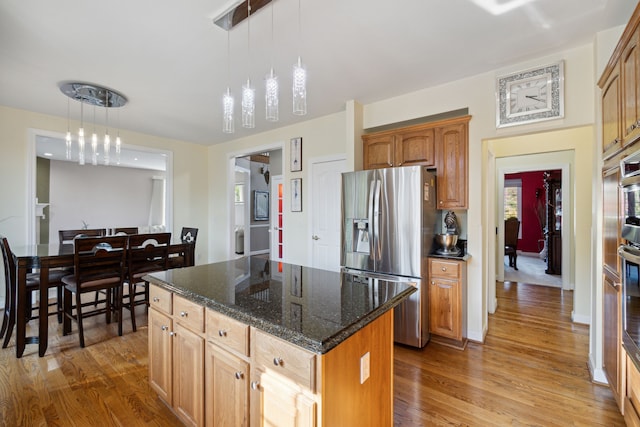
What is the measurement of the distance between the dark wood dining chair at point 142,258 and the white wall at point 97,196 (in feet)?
18.4

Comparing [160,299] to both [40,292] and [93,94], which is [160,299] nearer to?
[40,292]

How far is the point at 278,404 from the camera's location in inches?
43.8

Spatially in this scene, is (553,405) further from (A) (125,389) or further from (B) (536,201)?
(B) (536,201)

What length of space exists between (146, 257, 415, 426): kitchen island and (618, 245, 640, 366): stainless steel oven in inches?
43.8

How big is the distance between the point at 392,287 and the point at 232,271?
1.10 m

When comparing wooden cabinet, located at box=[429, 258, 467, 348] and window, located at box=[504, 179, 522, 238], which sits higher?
window, located at box=[504, 179, 522, 238]

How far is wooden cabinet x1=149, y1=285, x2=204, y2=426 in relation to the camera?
152 centimetres

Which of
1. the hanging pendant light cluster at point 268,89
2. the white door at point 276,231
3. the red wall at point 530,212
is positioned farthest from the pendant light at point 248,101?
the red wall at point 530,212

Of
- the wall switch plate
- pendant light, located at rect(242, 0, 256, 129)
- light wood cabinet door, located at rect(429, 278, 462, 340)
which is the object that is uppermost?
pendant light, located at rect(242, 0, 256, 129)

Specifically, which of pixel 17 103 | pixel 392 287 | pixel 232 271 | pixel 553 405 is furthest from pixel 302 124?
pixel 553 405

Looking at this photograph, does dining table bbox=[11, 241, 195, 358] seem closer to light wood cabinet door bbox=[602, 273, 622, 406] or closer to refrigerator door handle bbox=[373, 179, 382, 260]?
refrigerator door handle bbox=[373, 179, 382, 260]

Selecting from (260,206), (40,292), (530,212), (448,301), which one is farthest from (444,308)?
(530,212)

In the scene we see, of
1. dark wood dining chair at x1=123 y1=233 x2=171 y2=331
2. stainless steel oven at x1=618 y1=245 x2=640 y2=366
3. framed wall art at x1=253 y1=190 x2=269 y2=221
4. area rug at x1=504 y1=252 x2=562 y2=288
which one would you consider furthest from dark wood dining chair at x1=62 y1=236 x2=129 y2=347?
area rug at x1=504 y1=252 x2=562 y2=288

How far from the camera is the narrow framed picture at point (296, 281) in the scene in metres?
1.49
